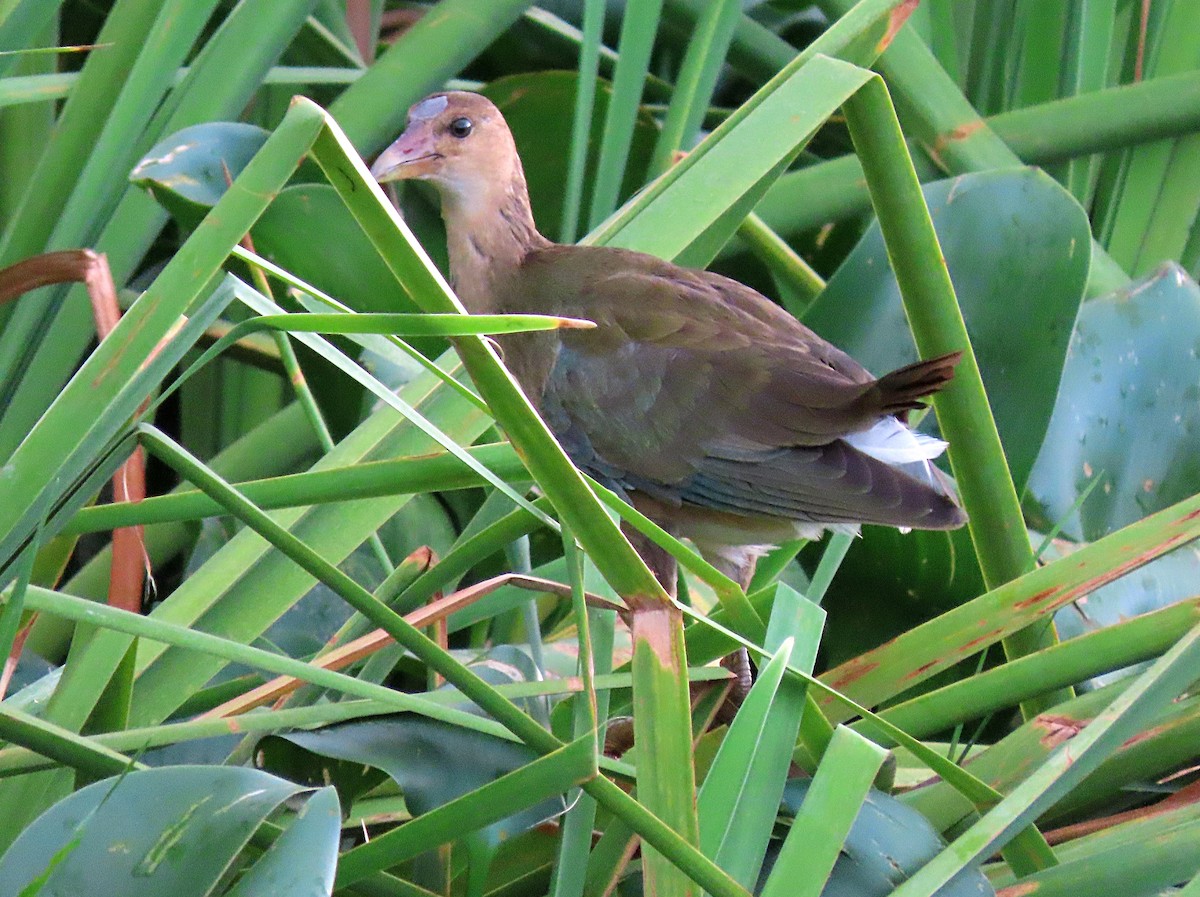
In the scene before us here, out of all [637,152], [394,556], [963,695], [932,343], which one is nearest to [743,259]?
[637,152]

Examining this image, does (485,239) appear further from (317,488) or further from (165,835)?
(165,835)

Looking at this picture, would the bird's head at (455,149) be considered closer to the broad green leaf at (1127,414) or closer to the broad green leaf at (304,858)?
the broad green leaf at (1127,414)

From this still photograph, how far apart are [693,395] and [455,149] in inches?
16.0

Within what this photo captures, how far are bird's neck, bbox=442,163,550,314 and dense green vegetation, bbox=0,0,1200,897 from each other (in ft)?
0.52

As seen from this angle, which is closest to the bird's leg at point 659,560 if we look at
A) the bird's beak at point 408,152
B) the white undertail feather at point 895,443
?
the white undertail feather at point 895,443

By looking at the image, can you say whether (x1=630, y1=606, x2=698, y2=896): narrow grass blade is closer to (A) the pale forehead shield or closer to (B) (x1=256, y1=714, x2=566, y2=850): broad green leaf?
(B) (x1=256, y1=714, x2=566, y2=850): broad green leaf

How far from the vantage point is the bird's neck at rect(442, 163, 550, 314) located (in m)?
1.51

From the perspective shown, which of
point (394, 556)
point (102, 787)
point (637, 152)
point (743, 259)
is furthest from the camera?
point (743, 259)

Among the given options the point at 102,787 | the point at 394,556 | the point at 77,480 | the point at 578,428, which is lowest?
the point at 394,556

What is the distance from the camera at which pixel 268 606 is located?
0.90 m

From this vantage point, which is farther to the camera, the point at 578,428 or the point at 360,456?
the point at 578,428

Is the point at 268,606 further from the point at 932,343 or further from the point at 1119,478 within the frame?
the point at 1119,478

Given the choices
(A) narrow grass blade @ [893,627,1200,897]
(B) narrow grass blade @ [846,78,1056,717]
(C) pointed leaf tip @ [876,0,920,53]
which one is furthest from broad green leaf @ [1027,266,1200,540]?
(A) narrow grass blade @ [893,627,1200,897]

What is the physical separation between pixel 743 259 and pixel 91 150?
33.5 inches
